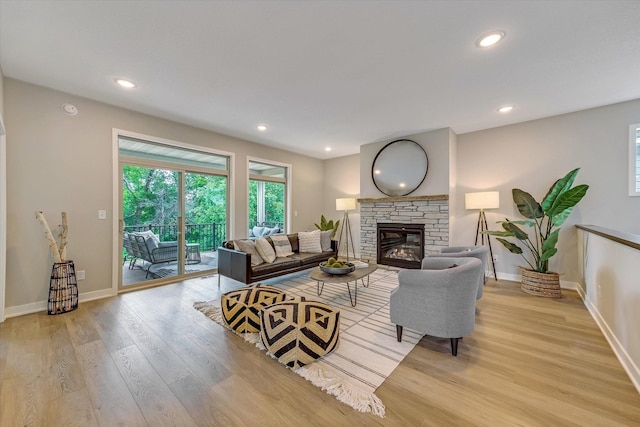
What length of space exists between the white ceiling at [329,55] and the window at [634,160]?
22.0 inches

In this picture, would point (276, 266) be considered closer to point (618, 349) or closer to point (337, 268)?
point (337, 268)

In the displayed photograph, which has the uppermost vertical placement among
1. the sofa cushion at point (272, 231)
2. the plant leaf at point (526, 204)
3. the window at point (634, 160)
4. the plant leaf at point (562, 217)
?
the window at point (634, 160)

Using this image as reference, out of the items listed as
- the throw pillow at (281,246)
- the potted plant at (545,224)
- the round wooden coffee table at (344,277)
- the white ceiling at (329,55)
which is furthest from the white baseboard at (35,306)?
the potted plant at (545,224)

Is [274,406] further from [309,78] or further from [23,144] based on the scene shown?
A: [23,144]

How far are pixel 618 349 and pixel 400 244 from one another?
326cm

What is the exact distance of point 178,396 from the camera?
1659 mm

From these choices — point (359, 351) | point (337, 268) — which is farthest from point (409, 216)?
point (359, 351)

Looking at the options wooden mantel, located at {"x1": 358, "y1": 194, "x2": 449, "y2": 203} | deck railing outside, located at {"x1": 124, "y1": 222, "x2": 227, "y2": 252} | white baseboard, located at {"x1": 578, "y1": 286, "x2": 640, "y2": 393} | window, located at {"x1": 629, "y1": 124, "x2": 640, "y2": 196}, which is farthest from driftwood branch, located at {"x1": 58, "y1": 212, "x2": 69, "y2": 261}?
window, located at {"x1": 629, "y1": 124, "x2": 640, "y2": 196}

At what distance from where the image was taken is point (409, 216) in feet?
16.3

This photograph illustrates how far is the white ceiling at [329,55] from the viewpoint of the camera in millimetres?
1889

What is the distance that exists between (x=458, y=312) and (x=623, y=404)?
101 cm

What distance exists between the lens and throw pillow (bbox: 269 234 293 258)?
4434 millimetres

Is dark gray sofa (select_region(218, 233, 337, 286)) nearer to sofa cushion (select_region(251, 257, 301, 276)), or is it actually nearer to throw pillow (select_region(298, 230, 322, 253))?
sofa cushion (select_region(251, 257, 301, 276))

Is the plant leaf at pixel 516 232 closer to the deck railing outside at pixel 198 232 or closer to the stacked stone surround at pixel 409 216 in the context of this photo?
the stacked stone surround at pixel 409 216
